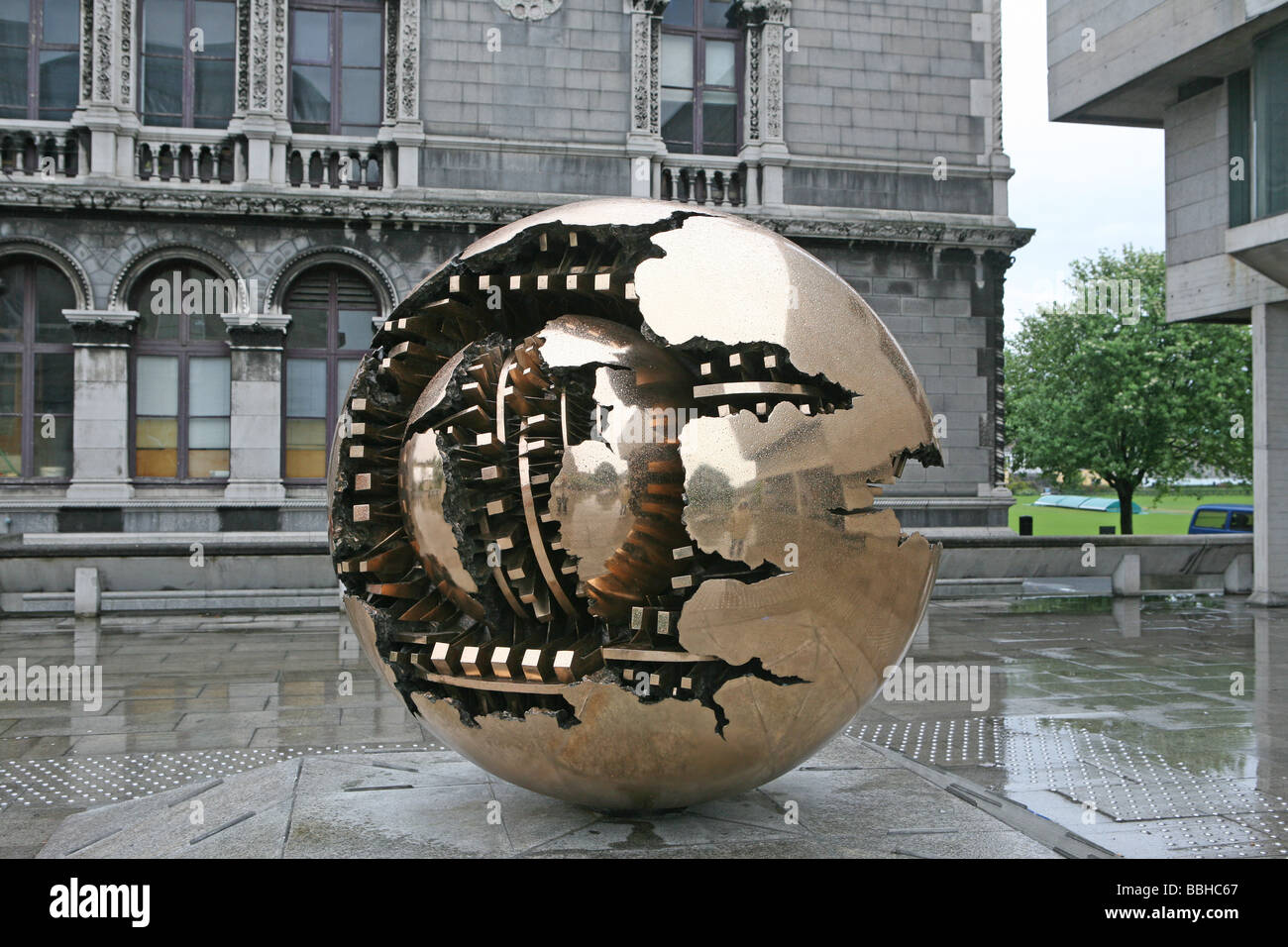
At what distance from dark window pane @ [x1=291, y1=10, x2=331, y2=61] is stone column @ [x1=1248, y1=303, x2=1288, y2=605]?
1556 centimetres

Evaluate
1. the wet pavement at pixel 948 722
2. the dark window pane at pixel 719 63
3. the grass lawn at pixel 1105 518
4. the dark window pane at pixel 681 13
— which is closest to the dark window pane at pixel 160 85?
the dark window pane at pixel 681 13

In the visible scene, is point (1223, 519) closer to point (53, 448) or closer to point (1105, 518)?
point (53, 448)

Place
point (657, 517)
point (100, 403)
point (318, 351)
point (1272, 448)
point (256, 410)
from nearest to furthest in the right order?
point (657, 517)
point (1272, 448)
point (100, 403)
point (256, 410)
point (318, 351)

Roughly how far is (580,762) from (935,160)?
1740 cm

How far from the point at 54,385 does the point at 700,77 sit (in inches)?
474

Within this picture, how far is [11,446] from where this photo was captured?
682 inches

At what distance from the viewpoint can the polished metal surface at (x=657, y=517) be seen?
4227 mm

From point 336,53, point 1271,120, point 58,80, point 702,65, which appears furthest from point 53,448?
point 1271,120

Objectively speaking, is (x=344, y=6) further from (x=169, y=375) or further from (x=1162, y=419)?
(x=1162, y=419)

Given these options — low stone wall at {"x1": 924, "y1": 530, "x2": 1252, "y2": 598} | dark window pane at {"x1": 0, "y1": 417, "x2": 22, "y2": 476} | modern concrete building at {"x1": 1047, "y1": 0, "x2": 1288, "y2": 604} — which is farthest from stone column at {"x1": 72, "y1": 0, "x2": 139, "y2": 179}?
modern concrete building at {"x1": 1047, "y1": 0, "x2": 1288, "y2": 604}

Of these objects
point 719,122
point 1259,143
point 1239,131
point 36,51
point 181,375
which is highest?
point 36,51

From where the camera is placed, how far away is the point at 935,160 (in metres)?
19.5

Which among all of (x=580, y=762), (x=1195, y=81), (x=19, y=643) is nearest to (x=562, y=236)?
(x=580, y=762)

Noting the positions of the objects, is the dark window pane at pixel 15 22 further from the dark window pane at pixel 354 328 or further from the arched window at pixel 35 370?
the dark window pane at pixel 354 328
